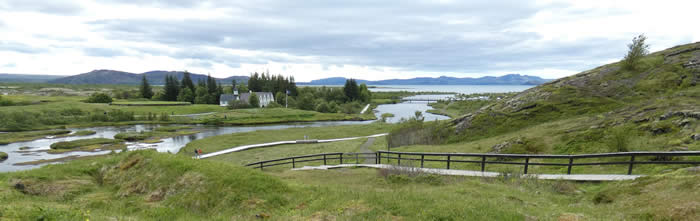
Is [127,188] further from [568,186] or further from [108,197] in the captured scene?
[568,186]

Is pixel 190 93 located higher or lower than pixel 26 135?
higher

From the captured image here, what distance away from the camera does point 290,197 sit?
8.80m

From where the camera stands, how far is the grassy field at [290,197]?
253 inches

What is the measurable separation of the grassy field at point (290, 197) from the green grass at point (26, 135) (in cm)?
5425

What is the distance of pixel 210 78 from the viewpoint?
129m

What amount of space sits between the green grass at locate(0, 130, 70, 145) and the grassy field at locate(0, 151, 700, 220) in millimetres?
54250

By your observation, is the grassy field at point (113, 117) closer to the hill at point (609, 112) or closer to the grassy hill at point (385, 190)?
the hill at point (609, 112)

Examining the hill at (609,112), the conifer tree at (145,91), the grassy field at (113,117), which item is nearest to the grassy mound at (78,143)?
the grassy field at (113,117)

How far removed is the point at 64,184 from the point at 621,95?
96.8ft

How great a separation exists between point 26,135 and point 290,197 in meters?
68.1

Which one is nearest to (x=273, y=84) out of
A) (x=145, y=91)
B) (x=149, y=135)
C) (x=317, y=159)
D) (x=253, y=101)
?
(x=253, y=101)

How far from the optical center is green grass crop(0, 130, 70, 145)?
46.3m

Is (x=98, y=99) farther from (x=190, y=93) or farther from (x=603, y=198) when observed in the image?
(x=603, y=198)

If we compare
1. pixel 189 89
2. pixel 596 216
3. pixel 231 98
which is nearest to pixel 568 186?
pixel 596 216
